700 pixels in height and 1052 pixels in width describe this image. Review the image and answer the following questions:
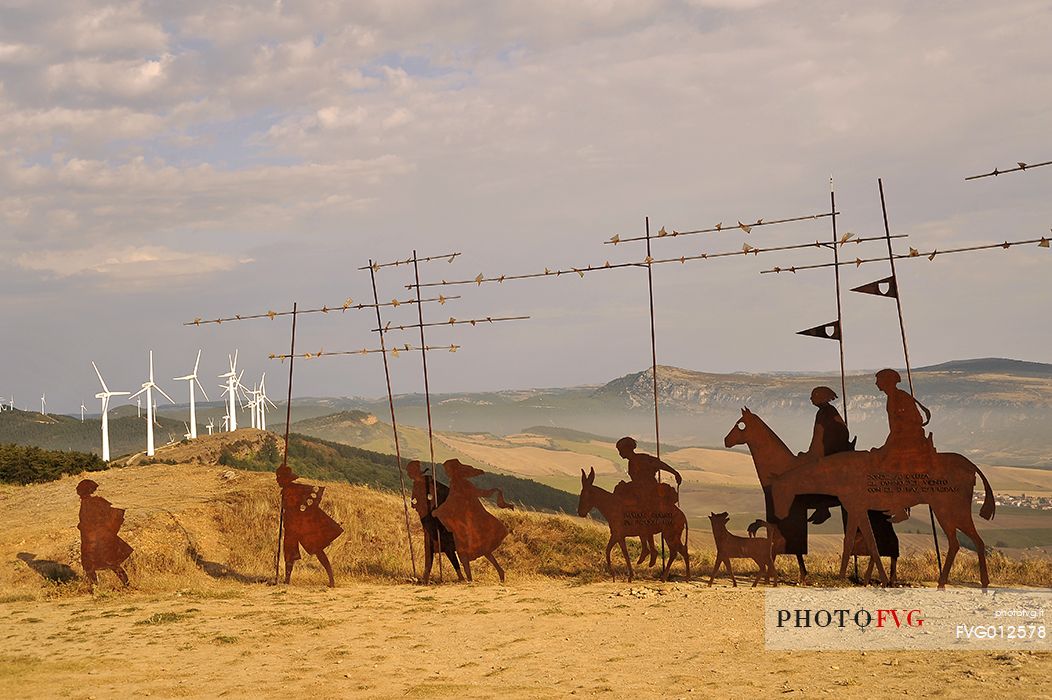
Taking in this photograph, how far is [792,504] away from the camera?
15547 millimetres

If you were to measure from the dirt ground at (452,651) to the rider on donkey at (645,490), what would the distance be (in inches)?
53.5

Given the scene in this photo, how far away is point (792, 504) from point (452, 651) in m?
6.11

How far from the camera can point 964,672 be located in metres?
9.87

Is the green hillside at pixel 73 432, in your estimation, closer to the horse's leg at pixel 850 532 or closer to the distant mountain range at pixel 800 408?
the distant mountain range at pixel 800 408

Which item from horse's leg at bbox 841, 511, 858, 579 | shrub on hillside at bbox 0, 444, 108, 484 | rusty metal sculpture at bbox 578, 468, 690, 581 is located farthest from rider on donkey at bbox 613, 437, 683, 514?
shrub on hillside at bbox 0, 444, 108, 484

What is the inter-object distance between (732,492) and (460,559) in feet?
151

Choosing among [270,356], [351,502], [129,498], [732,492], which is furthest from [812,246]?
[732,492]

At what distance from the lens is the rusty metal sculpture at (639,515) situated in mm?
16781

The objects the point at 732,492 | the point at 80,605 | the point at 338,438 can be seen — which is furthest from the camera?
the point at 338,438

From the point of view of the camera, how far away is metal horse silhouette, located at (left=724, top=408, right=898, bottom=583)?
50.5 feet

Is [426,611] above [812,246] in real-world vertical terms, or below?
below

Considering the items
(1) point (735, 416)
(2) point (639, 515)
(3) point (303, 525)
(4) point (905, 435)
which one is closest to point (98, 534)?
(3) point (303, 525)

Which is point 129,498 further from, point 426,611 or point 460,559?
point 426,611

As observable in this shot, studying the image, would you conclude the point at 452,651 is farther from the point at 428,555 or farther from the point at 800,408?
the point at 800,408
